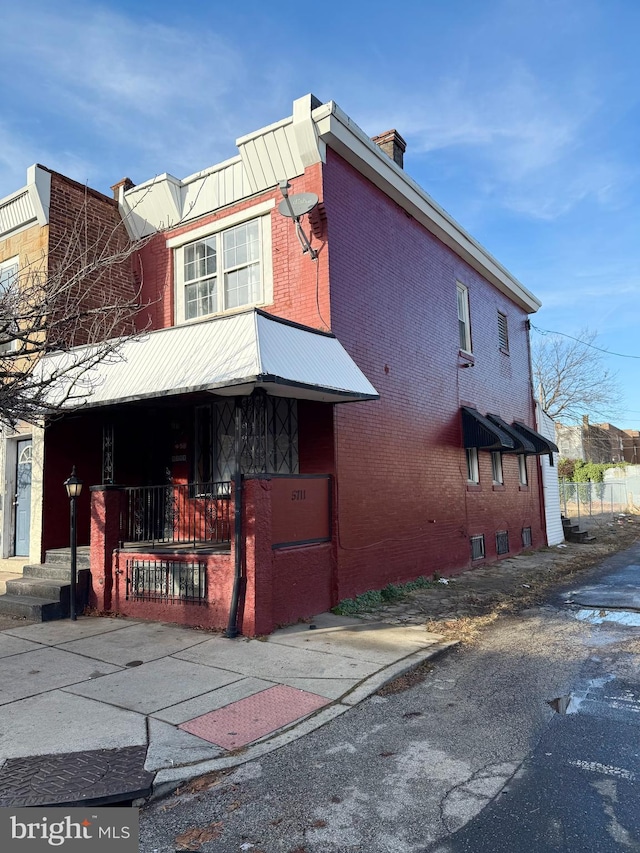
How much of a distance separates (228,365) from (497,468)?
34.9ft

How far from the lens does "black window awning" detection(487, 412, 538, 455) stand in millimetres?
15250

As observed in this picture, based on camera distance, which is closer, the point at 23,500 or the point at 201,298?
the point at 23,500

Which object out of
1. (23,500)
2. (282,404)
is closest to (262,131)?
(282,404)

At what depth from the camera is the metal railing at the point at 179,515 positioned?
924 cm

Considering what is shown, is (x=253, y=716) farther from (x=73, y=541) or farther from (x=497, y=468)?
(x=497, y=468)

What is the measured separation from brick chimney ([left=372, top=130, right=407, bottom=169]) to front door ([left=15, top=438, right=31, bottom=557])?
947 centimetres

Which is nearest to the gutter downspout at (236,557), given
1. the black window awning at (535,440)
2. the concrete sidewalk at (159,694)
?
the concrete sidewalk at (159,694)

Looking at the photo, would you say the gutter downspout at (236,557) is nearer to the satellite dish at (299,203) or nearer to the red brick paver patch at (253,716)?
the red brick paver patch at (253,716)

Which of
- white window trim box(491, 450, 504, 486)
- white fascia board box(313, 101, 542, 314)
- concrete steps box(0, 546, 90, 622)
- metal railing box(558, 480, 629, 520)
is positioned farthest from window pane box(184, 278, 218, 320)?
metal railing box(558, 480, 629, 520)

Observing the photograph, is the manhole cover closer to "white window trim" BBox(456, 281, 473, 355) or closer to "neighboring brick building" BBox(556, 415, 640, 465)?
"white window trim" BBox(456, 281, 473, 355)

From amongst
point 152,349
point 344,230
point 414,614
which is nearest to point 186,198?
point 344,230

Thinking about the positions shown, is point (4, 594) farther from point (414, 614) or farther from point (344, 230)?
point (344, 230)

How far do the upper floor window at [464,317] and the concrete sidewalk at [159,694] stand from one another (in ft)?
28.2

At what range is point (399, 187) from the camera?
1169cm
